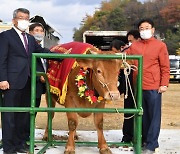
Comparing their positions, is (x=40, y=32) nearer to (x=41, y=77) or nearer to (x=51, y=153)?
(x=41, y=77)

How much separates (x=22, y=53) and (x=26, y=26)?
1.15 ft

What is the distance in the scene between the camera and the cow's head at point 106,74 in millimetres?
5133

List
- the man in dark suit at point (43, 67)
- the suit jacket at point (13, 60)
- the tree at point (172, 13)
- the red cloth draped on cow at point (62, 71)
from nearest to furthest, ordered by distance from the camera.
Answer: the suit jacket at point (13, 60)
the red cloth draped on cow at point (62, 71)
the man in dark suit at point (43, 67)
the tree at point (172, 13)

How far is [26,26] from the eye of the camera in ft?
18.8

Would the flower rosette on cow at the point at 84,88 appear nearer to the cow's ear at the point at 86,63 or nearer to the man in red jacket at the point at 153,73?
the cow's ear at the point at 86,63

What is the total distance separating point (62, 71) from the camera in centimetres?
638

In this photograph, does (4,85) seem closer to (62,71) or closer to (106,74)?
(62,71)

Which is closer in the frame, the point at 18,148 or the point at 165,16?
the point at 18,148

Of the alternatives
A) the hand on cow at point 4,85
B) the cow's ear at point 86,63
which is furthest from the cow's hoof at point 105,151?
the hand on cow at point 4,85

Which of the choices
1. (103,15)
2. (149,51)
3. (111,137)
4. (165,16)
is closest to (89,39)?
(111,137)

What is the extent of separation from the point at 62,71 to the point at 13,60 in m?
0.93

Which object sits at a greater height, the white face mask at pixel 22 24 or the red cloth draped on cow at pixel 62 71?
the white face mask at pixel 22 24

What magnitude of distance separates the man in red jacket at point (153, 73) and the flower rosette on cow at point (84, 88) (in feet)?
2.55

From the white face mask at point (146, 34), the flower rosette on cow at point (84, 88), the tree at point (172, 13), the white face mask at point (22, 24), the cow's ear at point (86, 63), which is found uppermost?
the tree at point (172, 13)
